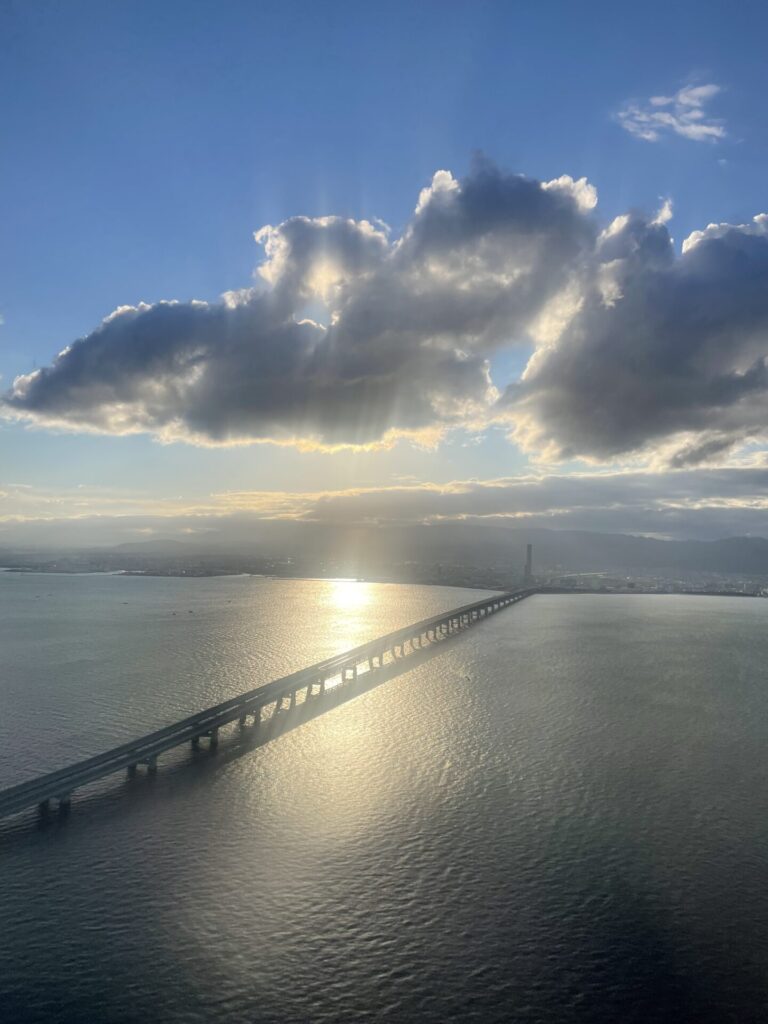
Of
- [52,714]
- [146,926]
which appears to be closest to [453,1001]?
[146,926]

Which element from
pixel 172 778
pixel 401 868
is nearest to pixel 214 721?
pixel 172 778

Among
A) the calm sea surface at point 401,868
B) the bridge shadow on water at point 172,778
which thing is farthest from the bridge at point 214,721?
the calm sea surface at point 401,868

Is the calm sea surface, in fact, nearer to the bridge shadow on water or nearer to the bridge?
the bridge shadow on water

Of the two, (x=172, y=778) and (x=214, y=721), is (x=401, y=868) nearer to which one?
(x=172, y=778)

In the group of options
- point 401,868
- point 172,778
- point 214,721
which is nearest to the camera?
point 401,868

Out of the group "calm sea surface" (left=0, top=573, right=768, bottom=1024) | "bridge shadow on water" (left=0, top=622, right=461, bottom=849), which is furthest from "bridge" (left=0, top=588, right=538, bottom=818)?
"calm sea surface" (left=0, top=573, right=768, bottom=1024)

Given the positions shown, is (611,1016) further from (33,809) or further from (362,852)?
(33,809)
